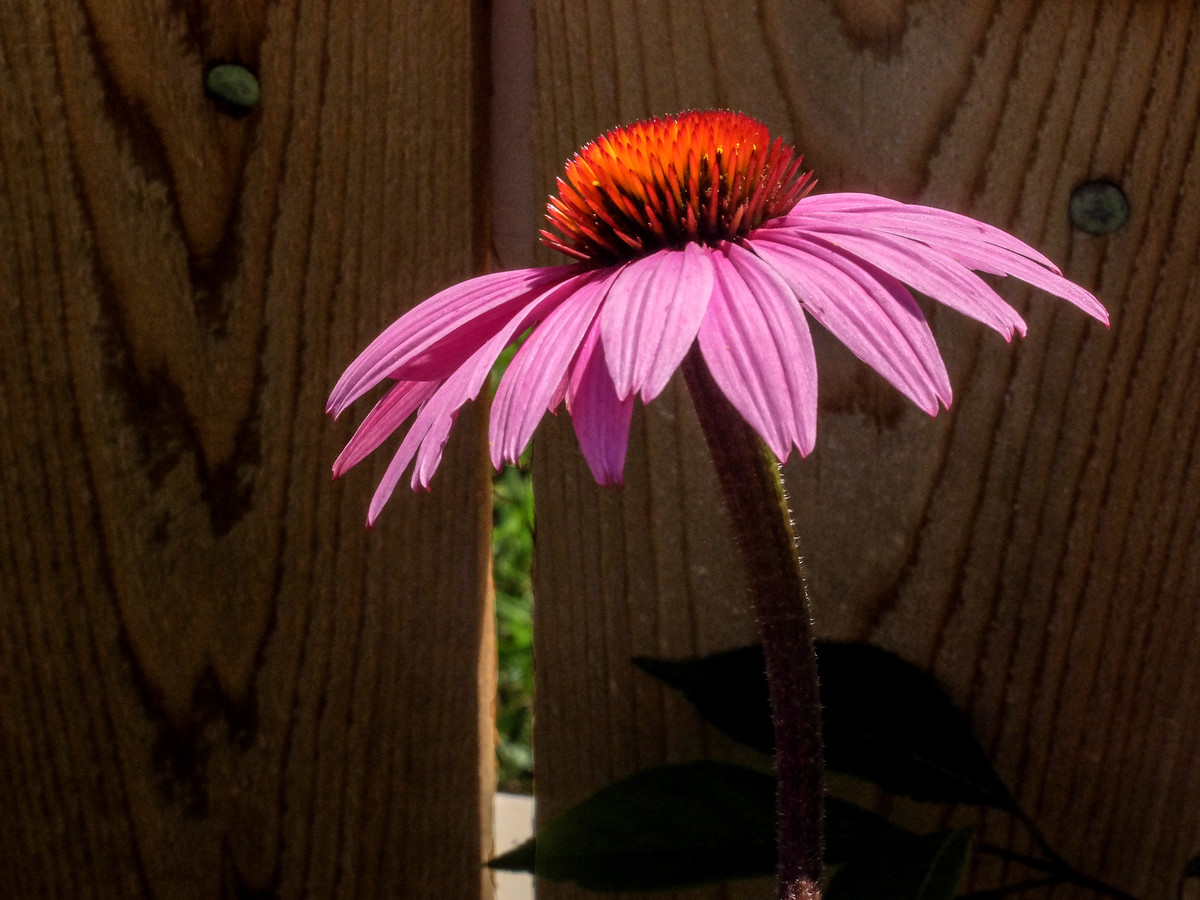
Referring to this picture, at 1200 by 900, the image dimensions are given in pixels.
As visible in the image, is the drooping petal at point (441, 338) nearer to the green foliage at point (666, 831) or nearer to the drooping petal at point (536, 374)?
the drooping petal at point (536, 374)

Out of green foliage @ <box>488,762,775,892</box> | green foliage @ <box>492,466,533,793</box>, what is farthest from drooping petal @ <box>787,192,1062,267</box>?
green foliage @ <box>492,466,533,793</box>

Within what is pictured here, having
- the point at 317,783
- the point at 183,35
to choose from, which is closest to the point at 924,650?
the point at 317,783

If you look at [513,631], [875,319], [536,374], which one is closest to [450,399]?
[536,374]

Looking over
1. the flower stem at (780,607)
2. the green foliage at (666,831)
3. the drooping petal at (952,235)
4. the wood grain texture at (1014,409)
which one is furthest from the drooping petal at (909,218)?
the green foliage at (666,831)

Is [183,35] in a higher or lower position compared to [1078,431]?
higher

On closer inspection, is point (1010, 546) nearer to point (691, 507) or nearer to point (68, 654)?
point (691, 507)

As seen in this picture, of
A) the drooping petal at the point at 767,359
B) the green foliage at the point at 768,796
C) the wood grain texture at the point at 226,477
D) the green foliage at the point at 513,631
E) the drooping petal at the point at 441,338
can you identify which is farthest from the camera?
the green foliage at the point at 513,631

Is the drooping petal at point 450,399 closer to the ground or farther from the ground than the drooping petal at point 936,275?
closer to the ground
